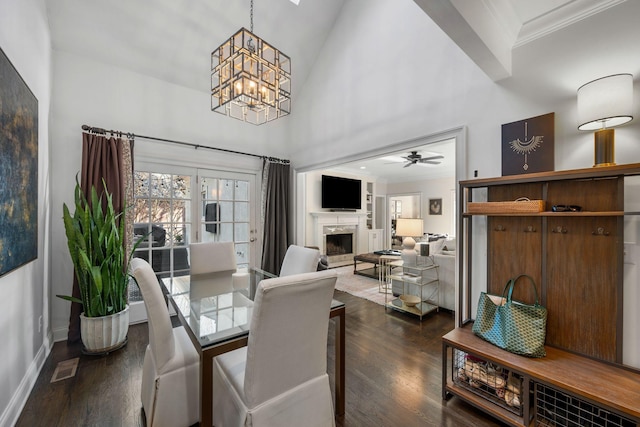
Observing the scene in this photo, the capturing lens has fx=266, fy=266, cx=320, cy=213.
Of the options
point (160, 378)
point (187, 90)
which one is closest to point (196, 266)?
point (160, 378)

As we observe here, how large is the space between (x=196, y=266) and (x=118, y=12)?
110 inches

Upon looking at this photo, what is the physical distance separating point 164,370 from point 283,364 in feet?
2.34

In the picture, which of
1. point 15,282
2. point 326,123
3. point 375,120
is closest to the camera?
point 15,282

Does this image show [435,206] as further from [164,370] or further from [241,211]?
[164,370]

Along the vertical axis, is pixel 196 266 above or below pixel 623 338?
above

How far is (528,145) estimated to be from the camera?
198cm

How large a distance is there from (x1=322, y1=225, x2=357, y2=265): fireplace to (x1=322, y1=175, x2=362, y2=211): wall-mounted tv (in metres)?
0.52

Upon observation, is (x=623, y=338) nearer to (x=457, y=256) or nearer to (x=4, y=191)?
(x=457, y=256)

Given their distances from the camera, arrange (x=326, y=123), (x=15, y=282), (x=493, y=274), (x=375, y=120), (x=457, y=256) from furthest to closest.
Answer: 1. (x=326, y=123)
2. (x=375, y=120)
3. (x=457, y=256)
4. (x=493, y=274)
5. (x=15, y=282)

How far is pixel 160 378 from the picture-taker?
1.43 metres

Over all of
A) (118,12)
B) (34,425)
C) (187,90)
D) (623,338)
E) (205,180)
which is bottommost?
(34,425)

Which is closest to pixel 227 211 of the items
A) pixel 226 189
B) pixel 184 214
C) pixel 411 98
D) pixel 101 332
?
pixel 226 189

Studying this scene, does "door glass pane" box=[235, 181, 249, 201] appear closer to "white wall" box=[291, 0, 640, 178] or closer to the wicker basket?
"white wall" box=[291, 0, 640, 178]

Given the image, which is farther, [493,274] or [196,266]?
[196,266]
